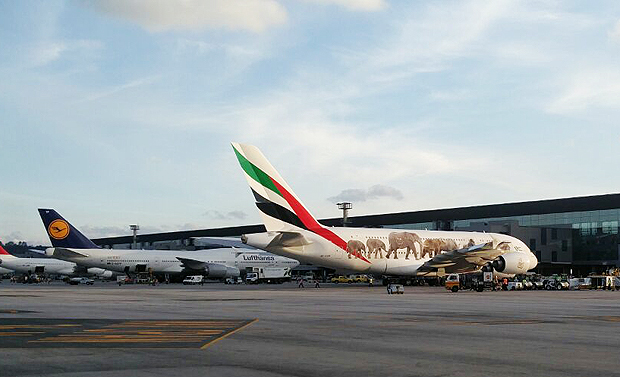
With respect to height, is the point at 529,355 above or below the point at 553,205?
below

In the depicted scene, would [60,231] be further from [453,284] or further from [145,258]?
[453,284]

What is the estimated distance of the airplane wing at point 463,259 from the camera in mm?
69062

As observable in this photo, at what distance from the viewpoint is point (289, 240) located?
60.7m

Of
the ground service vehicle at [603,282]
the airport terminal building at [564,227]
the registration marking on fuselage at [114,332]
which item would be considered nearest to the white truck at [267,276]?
the airport terminal building at [564,227]

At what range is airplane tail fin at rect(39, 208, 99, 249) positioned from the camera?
291ft

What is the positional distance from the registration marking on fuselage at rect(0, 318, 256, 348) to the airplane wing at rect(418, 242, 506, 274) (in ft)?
156

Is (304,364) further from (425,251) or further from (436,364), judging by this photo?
(425,251)

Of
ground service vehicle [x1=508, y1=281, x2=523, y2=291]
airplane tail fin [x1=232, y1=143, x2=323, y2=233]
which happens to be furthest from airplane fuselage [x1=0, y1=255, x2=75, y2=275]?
ground service vehicle [x1=508, y1=281, x2=523, y2=291]

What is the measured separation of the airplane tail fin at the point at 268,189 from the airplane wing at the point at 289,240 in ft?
4.10

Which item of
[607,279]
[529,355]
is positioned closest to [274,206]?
[607,279]

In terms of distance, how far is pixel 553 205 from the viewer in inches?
4461

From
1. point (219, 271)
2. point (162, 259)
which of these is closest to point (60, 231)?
point (162, 259)

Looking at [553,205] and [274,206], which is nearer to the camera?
[274,206]

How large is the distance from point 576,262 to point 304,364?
105176mm
